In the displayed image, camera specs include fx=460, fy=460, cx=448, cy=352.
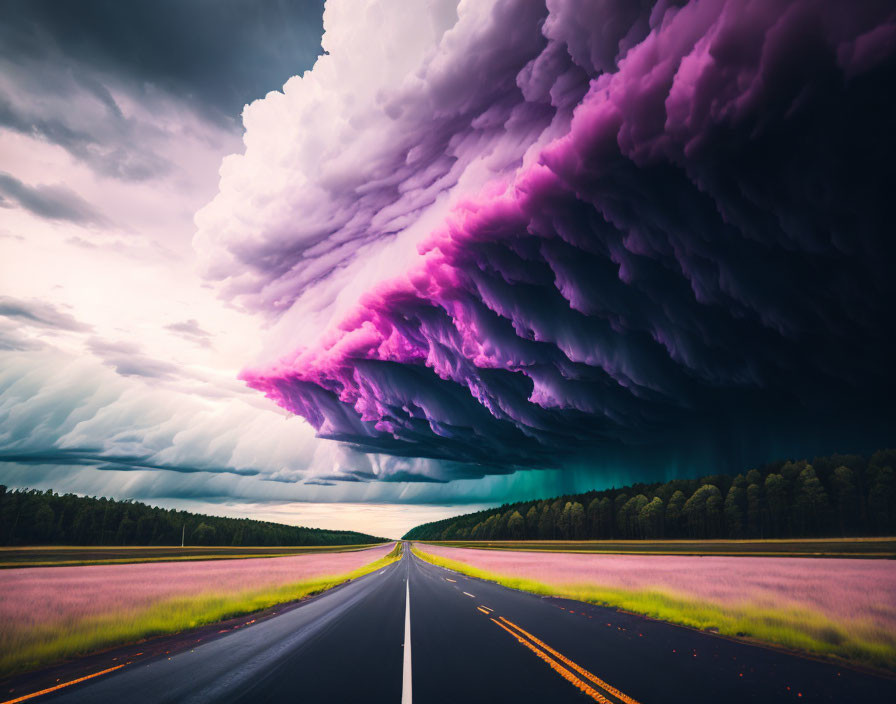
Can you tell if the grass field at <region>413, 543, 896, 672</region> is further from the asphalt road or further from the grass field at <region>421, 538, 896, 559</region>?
the grass field at <region>421, 538, 896, 559</region>

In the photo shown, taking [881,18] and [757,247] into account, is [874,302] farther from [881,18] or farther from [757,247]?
[881,18]

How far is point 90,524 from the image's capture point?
125562 mm

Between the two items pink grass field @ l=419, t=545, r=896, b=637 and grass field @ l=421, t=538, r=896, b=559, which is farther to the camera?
grass field @ l=421, t=538, r=896, b=559

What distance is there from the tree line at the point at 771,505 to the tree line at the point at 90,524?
105 meters

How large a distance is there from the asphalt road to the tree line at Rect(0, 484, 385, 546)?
124161 mm

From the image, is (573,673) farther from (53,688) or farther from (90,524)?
(90,524)

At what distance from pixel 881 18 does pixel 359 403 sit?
45676mm

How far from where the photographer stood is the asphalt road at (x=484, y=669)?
6289mm

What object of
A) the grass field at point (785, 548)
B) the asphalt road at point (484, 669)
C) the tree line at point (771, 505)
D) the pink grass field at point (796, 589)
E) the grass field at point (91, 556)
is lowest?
the grass field at point (91, 556)

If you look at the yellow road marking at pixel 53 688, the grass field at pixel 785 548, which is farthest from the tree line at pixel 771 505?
the yellow road marking at pixel 53 688

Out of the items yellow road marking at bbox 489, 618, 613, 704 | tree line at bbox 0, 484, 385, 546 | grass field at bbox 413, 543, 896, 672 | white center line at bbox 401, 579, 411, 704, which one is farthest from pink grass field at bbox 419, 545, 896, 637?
tree line at bbox 0, 484, 385, 546

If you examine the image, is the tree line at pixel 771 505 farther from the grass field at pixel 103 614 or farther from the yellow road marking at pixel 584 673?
the yellow road marking at pixel 584 673

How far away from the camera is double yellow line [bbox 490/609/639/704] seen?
5.96 meters

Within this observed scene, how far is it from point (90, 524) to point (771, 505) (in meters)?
160
